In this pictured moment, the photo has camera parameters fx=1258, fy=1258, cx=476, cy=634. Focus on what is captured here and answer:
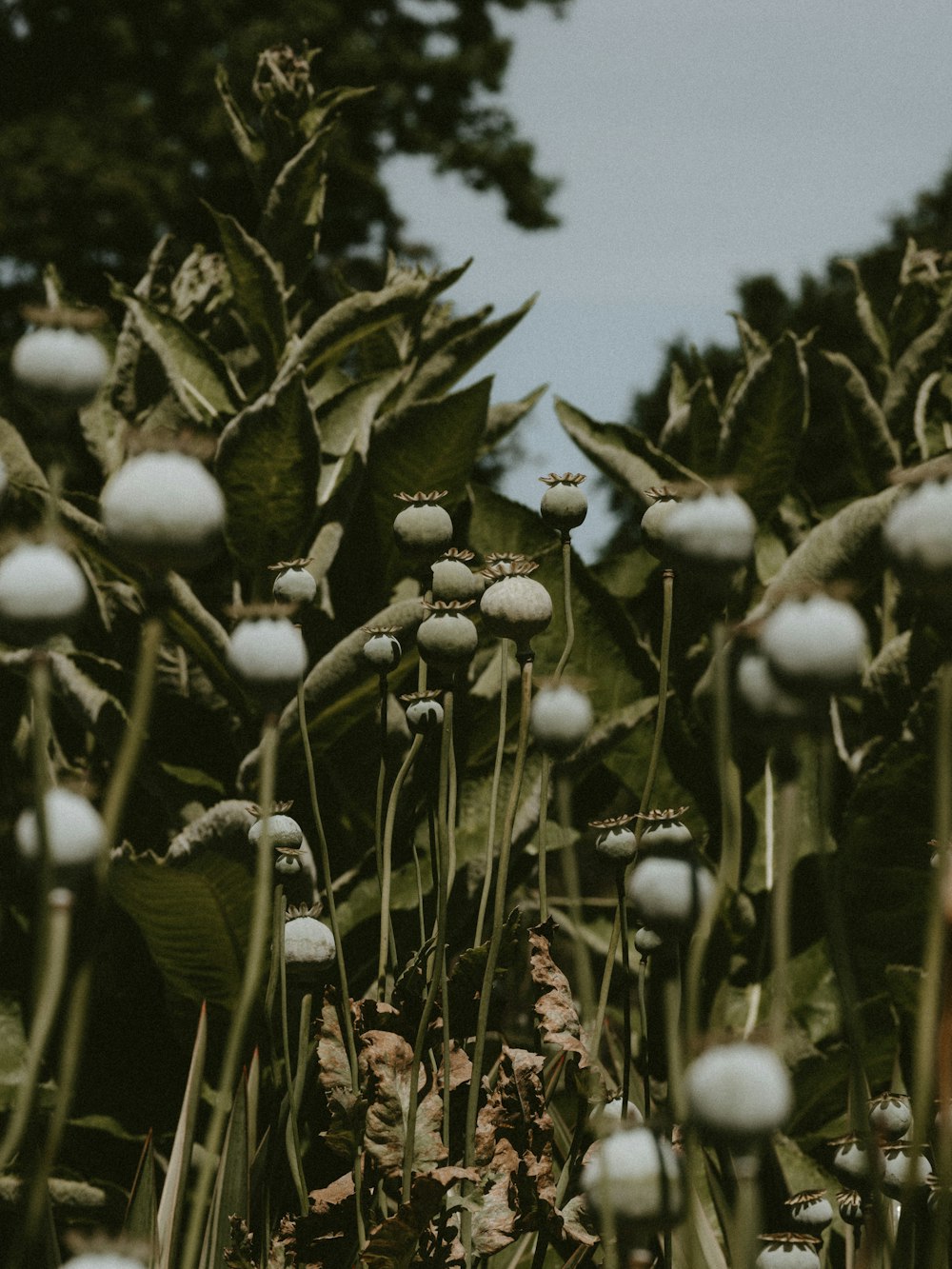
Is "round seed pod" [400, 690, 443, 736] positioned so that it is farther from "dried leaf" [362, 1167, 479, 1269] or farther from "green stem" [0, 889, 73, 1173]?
"green stem" [0, 889, 73, 1173]

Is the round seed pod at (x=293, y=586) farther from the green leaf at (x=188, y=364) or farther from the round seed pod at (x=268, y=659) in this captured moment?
the green leaf at (x=188, y=364)

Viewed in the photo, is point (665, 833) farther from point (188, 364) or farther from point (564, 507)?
point (188, 364)

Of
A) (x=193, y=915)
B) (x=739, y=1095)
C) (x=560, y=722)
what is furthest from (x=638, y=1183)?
(x=193, y=915)

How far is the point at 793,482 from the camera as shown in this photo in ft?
6.02

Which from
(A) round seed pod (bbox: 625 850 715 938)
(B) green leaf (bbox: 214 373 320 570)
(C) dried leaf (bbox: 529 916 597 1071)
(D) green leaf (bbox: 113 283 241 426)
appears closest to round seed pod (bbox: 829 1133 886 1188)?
(C) dried leaf (bbox: 529 916 597 1071)

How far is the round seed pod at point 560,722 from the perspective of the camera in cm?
56

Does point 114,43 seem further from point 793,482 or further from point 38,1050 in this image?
point 38,1050

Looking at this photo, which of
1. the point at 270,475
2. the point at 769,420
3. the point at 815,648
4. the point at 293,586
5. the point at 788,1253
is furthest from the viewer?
the point at 769,420

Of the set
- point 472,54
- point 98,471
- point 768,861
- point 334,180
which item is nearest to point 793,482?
point 768,861

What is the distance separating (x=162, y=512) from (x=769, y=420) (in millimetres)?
1325

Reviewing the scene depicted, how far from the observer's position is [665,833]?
0.60 meters

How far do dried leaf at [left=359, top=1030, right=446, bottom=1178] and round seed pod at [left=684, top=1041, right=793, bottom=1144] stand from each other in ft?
1.64

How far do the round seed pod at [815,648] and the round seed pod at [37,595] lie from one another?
22 centimetres

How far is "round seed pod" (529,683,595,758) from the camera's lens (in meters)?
0.56
